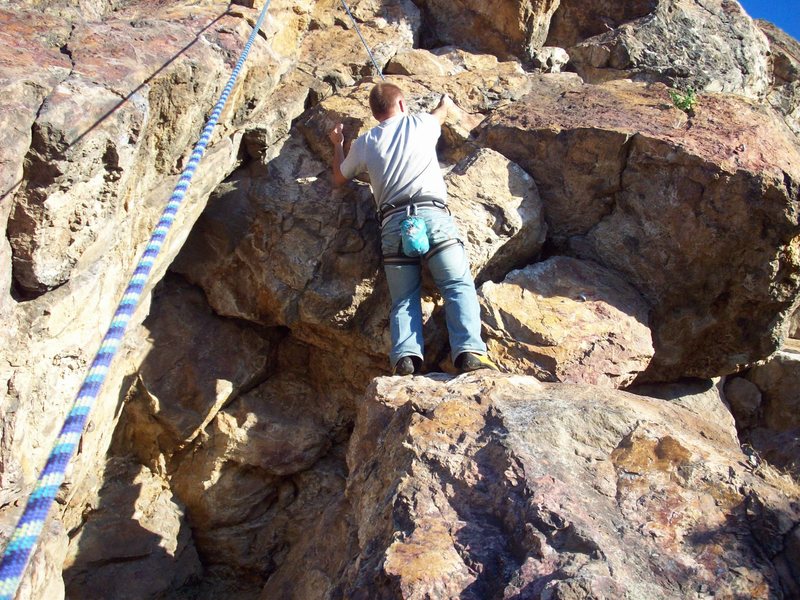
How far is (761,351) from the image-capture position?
509cm

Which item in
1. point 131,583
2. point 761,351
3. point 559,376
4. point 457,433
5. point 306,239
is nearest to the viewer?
point 457,433

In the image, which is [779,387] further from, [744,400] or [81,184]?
[81,184]

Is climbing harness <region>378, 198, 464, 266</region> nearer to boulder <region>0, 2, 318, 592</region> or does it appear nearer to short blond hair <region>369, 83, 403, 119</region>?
short blond hair <region>369, 83, 403, 119</region>

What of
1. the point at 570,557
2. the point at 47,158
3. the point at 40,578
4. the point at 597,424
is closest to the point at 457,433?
the point at 597,424

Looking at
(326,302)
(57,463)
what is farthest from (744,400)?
(57,463)

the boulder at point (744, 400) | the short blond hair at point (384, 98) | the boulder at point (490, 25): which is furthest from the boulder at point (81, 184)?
the boulder at point (744, 400)

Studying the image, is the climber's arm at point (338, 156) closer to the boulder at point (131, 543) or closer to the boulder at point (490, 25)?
the boulder at point (131, 543)

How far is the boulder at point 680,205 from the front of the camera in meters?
4.50

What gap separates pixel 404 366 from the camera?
4000mm

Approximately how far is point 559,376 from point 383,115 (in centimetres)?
210

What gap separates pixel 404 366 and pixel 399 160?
1.32 meters

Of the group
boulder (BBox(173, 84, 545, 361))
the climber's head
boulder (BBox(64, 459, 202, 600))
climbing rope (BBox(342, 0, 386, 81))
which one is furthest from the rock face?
boulder (BBox(64, 459, 202, 600))

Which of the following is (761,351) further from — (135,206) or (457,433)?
(135,206)

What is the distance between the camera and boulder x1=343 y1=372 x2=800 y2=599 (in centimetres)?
239
